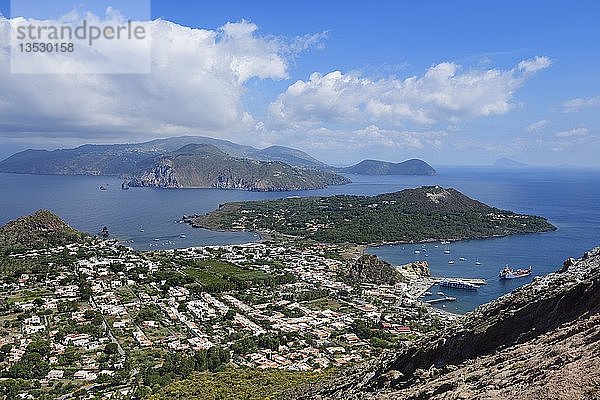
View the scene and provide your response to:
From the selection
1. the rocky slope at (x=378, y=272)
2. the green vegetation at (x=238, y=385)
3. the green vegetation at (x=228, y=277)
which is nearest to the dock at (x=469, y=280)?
the rocky slope at (x=378, y=272)

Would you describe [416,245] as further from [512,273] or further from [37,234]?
[37,234]

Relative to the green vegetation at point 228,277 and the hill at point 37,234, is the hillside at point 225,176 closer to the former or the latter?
the hill at point 37,234

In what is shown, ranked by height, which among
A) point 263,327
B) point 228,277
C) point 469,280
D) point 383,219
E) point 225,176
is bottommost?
point 263,327

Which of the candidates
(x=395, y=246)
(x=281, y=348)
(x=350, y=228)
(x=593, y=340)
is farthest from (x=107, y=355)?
(x=350, y=228)

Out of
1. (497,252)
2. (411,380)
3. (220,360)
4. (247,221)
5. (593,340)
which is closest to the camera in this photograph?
(593,340)

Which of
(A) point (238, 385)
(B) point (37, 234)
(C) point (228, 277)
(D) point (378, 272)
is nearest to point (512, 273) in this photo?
(D) point (378, 272)

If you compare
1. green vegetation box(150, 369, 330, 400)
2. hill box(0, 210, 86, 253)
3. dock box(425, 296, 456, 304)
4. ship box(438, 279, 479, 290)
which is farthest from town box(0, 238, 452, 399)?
A: hill box(0, 210, 86, 253)

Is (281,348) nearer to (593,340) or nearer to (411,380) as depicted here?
(411,380)
